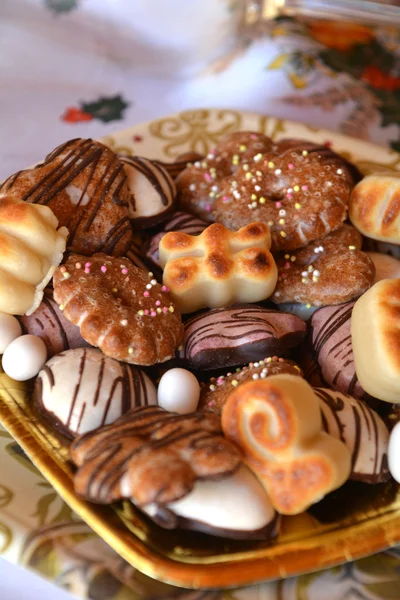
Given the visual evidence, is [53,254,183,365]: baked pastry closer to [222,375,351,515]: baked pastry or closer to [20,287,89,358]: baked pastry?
[20,287,89,358]: baked pastry

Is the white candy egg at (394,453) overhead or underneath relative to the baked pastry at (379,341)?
underneath

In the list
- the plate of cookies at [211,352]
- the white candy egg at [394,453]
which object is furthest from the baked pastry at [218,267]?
the white candy egg at [394,453]

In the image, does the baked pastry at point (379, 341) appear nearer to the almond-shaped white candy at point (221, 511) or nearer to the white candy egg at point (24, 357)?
the almond-shaped white candy at point (221, 511)

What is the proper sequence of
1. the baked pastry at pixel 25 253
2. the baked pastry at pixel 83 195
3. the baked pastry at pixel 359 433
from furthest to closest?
the baked pastry at pixel 83 195 → the baked pastry at pixel 25 253 → the baked pastry at pixel 359 433

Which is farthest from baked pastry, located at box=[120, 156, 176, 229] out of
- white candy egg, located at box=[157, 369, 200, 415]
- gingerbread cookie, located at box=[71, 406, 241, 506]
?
gingerbread cookie, located at box=[71, 406, 241, 506]

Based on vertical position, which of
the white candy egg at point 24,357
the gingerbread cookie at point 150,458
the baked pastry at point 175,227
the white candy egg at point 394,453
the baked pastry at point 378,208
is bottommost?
the white candy egg at point 394,453

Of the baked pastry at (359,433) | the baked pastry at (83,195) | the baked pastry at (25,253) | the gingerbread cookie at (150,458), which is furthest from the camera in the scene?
the baked pastry at (83,195)

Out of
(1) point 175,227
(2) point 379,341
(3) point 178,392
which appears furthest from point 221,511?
(1) point 175,227

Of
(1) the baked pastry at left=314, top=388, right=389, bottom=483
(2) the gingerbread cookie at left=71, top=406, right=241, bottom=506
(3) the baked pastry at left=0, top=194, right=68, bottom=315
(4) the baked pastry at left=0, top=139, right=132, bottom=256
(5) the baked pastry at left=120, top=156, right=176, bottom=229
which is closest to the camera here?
(2) the gingerbread cookie at left=71, top=406, right=241, bottom=506
